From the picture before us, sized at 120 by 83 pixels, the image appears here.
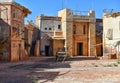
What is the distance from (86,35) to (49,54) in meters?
7.91

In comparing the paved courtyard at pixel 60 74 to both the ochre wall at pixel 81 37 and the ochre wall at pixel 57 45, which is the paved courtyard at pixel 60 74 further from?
the ochre wall at pixel 81 37

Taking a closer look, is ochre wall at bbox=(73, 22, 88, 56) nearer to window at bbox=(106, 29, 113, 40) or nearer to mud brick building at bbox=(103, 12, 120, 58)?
mud brick building at bbox=(103, 12, 120, 58)

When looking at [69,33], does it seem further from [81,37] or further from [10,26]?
[10,26]

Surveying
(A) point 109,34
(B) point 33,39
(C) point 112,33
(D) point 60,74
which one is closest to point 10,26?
(A) point 109,34

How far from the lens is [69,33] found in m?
50.3

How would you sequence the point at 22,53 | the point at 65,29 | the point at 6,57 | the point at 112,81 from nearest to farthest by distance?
the point at 112,81, the point at 6,57, the point at 22,53, the point at 65,29

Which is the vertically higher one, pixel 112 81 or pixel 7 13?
pixel 7 13

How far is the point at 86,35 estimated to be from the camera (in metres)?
52.0

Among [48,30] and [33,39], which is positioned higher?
[48,30]

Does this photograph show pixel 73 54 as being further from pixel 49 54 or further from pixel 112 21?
pixel 112 21

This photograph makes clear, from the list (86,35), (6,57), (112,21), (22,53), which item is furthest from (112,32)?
(6,57)

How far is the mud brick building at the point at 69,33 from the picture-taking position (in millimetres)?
50406

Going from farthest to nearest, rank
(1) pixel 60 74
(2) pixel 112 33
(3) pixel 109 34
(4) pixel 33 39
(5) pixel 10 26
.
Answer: (4) pixel 33 39 → (3) pixel 109 34 → (2) pixel 112 33 → (5) pixel 10 26 → (1) pixel 60 74

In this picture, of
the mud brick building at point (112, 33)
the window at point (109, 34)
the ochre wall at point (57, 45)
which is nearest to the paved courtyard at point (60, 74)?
the mud brick building at point (112, 33)
